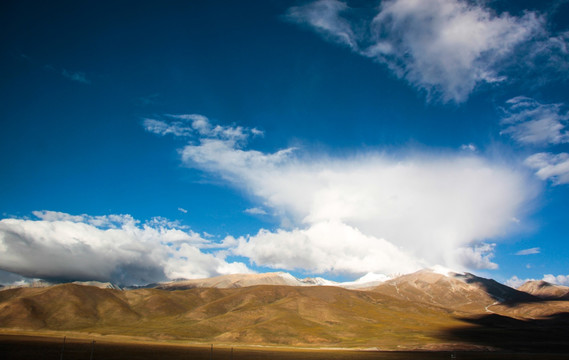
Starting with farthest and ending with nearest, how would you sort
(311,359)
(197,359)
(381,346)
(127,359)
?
(381,346)
(311,359)
(197,359)
(127,359)

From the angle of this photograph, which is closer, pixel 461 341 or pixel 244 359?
pixel 244 359

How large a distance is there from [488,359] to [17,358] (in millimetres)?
123903

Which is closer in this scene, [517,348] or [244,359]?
[244,359]

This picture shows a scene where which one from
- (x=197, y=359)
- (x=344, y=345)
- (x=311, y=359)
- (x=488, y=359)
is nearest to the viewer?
(x=197, y=359)

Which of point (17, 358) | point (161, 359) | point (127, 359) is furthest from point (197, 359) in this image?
point (17, 358)

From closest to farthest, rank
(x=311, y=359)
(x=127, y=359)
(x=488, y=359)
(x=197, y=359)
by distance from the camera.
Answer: (x=127, y=359), (x=197, y=359), (x=311, y=359), (x=488, y=359)

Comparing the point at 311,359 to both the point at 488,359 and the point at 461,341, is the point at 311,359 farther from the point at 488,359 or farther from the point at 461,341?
the point at 461,341

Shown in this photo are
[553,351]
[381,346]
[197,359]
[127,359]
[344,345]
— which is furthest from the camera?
[344,345]

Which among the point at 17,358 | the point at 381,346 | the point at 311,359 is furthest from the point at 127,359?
the point at 381,346

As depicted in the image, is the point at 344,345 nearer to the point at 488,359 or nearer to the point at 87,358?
the point at 488,359

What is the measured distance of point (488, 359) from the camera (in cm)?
11788

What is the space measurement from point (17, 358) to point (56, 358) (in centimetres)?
743

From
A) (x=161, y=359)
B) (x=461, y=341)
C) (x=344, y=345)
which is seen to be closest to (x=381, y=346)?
(x=344, y=345)

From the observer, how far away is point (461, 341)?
189m
